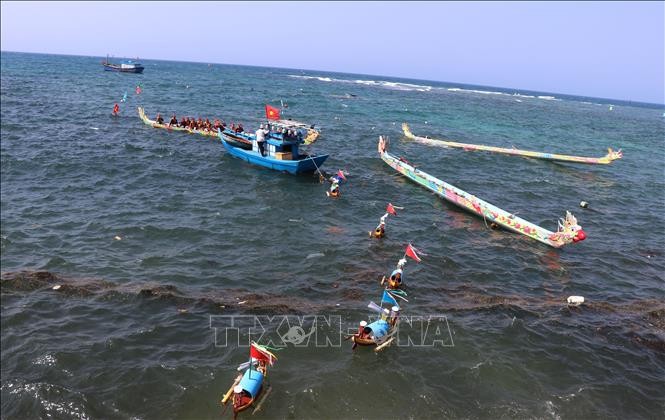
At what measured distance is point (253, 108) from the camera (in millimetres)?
70188

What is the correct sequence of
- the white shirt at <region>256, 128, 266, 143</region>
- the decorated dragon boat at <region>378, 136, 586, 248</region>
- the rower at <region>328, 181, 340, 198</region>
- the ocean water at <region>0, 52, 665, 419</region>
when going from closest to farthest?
the ocean water at <region>0, 52, 665, 419</region> → the decorated dragon boat at <region>378, 136, 586, 248</region> → the rower at <region>328, 181, 340, 198</region> → the white shirt at <region>256, 128, 266, 143</region>

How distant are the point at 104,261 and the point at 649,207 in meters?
38.4

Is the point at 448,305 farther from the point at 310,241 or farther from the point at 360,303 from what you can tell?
the point at 310,241

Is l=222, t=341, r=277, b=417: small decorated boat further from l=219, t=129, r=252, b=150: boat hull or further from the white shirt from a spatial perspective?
l=219, t=129, r=252, b=150: boat hull

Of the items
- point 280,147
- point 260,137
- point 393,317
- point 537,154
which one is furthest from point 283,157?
point 537,154

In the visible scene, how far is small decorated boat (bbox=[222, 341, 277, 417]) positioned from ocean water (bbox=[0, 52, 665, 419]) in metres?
0.45

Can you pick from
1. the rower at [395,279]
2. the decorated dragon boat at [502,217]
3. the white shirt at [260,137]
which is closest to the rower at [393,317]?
the rower at [395,279]

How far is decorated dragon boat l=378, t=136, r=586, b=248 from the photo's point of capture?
75.2 feet

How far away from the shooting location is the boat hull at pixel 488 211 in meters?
Result: 23.4

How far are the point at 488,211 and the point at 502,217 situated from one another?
1.00 m

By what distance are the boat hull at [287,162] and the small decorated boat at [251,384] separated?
2149 centimetres

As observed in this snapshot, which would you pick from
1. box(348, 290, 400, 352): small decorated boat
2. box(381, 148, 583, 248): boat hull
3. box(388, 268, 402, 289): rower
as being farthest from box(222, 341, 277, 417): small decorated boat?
box(381, 148, 583, 248): boat hull

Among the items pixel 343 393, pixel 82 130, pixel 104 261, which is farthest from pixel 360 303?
pixel 82 130

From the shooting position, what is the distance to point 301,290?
17641mm
